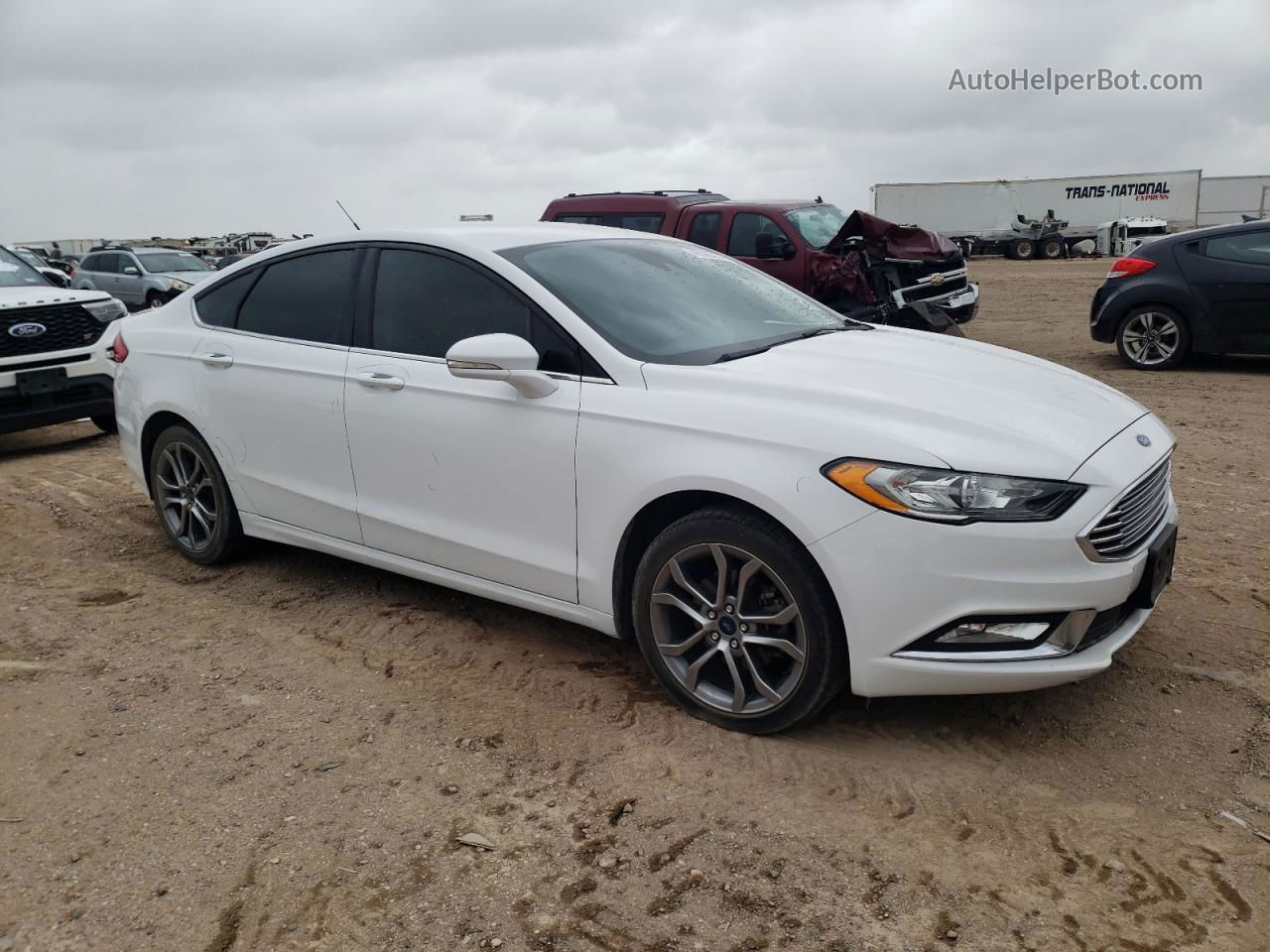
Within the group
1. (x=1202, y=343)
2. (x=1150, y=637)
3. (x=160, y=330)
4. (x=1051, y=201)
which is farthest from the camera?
(x=1051, y=201)

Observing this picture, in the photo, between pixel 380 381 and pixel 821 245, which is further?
pixel 821 245

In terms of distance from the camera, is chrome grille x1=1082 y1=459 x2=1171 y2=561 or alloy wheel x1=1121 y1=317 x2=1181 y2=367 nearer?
chrome grille x1=1082 y1=459 x2=1171 y2=561

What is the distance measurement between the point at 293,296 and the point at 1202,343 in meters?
9.05

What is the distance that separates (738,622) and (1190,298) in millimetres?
8777

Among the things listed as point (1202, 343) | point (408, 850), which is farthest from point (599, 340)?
point (1202, 343)

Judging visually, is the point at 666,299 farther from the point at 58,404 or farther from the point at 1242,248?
the point at 1242,248

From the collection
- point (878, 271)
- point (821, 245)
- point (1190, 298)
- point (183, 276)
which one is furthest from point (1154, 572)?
point (183, 276)

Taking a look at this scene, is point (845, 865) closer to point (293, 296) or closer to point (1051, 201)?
point (293, 296)

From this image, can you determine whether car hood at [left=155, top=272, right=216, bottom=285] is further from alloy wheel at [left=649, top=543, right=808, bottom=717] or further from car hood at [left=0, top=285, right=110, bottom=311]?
alloy wheel at [left=649, top=543, right=808, bottom=717]

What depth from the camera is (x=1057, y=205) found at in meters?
44.9

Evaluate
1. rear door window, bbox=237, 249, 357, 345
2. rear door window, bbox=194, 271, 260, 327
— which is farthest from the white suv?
rear door window, bbox=237, 249, 357, 345

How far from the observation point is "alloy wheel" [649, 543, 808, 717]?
3.22 meters

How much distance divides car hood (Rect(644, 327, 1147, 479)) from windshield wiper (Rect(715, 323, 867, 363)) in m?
0.05

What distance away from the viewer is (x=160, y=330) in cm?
520
